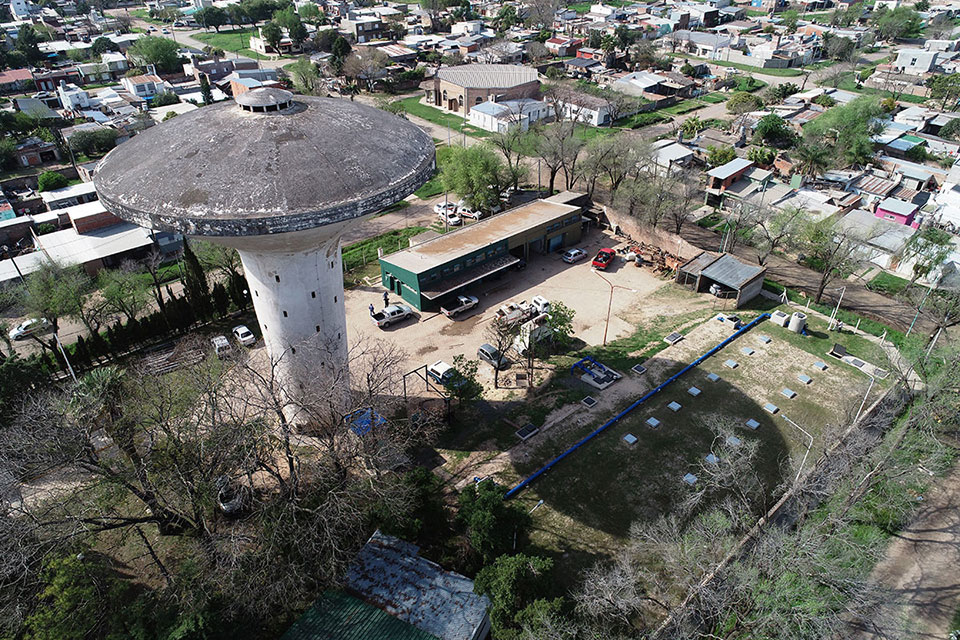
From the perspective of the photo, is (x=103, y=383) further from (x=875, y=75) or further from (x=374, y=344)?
(x=875, y=75)

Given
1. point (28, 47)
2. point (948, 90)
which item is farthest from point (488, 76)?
point (28, 47)

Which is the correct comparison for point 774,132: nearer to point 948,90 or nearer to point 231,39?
point 948,90

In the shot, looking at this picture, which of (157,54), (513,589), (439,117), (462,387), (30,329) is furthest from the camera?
(157,54)

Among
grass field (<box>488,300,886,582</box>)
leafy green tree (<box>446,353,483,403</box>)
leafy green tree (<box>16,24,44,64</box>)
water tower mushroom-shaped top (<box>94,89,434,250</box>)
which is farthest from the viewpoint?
leafy green tree (<box>16,24,44,64</box>)

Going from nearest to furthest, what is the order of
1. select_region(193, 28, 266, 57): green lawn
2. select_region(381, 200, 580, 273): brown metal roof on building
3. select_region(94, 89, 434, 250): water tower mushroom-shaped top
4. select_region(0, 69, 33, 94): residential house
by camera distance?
select_region(94, 89, 434, 250): water tower mushroom-shaped top < select_region(381, 200, 580, 273): brown metal roof on building < select_region(0, 69, 33, 94): residential house < select_region(193, 28, 266, 57): green lawn

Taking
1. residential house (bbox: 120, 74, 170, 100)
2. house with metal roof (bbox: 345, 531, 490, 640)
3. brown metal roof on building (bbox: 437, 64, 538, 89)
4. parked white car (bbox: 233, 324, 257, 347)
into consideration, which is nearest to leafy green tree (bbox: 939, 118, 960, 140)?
brown metal roof on building (bbox: 437, 64, 538, 89)

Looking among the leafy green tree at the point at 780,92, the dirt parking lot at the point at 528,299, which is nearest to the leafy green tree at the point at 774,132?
the leafy green tree at the point at 780,92

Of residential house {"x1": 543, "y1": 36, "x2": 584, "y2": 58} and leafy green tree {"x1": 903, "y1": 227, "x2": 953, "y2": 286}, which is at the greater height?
residential house {"x1": 543, "y1": 36, "x2": 584, "y2": 58}

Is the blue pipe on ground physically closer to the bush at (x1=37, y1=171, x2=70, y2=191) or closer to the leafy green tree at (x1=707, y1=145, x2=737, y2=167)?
the leafy green tree at (x1=707, y1=145, x2=737, y2=167)
